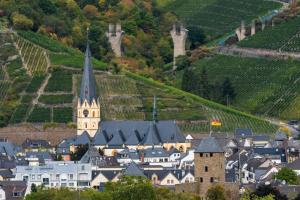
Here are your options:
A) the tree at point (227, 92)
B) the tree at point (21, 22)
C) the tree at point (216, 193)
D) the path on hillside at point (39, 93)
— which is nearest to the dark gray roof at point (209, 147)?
the tree at point (216, 193)

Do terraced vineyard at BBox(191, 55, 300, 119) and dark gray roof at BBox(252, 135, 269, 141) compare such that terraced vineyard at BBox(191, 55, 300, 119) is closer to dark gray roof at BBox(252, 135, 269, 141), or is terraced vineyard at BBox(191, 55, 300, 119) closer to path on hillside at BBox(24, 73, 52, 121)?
path on hillside at BBox(24, 73, 52, 121)

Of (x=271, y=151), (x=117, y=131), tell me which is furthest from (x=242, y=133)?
(x=271, y=151)

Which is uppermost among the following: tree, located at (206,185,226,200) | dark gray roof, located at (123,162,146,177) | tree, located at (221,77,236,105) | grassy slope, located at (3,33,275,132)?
tree, located at (221,77,236,105)

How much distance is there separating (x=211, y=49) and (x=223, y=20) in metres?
18.6

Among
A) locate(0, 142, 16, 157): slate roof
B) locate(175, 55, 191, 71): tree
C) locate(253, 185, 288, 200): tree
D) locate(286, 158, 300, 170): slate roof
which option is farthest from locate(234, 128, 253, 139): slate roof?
locate(253, 185, 288, 200): tree

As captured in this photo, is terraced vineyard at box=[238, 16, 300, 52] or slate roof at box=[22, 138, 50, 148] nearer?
slate roof at box=[22, 138, 50, 148]

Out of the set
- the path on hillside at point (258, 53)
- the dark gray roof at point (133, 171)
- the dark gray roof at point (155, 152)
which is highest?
the path on hillside at point (258, 53)

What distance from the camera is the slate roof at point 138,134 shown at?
5054 inches

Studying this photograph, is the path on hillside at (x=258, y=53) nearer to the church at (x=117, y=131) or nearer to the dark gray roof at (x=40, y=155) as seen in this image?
the church at (x=117, y=131)

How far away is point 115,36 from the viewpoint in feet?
590

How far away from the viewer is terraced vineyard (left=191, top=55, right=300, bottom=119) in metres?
151

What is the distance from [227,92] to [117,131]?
1123 inches

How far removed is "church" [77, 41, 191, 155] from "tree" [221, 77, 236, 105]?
2115cm

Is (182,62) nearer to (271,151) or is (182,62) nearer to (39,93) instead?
(39,93)
